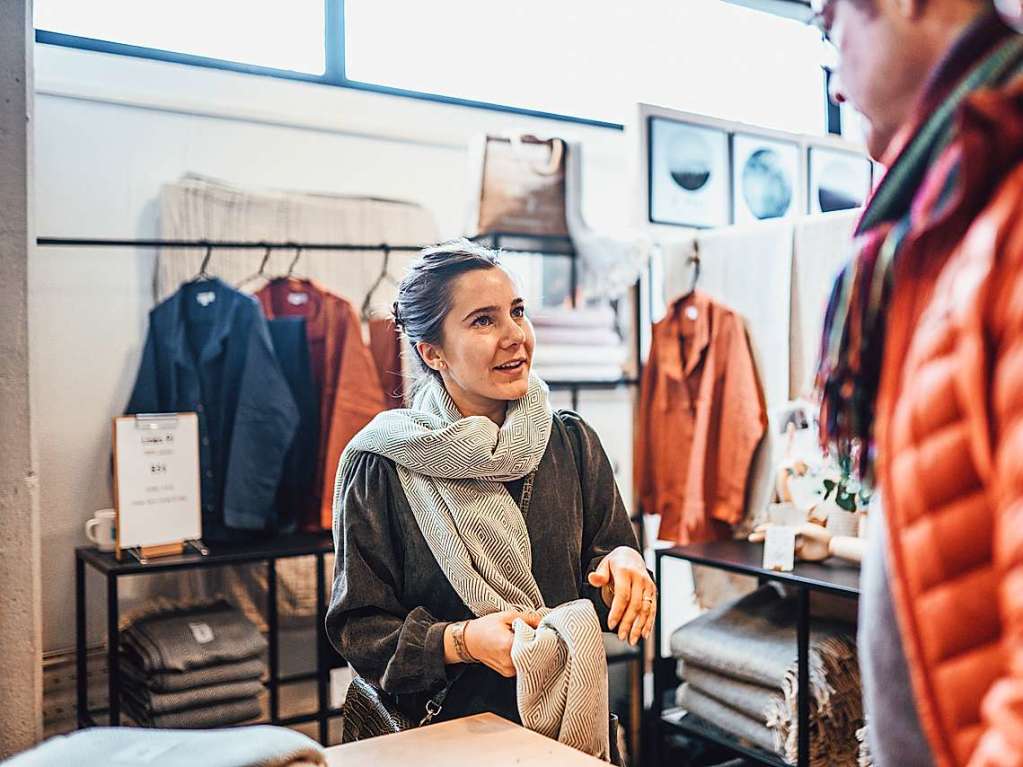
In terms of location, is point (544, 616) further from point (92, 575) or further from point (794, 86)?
point (794, 86)

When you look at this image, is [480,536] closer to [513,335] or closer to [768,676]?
[513,335]

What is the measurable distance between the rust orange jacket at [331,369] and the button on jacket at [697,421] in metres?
0.90

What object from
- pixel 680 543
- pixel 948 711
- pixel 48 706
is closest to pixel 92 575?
pixel 48 706

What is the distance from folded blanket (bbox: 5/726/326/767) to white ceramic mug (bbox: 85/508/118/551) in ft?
5.89

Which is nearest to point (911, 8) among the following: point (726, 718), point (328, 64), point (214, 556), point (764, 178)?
point (726, 718)

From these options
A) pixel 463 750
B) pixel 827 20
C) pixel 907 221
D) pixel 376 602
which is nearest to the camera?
pixel 907 221

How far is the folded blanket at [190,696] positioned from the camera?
2736 mm

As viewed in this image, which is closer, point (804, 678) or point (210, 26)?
point (804, 678)

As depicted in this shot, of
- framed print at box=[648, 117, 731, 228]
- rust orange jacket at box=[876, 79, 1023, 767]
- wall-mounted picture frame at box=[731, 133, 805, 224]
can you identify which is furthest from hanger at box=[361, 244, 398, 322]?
rust orange jacket at box=[876, 79, 1023, 767]

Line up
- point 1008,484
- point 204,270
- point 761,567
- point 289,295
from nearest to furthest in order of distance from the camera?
1. point 1008,484
2. point 761,567
3. point 204,270
4. point 289,295

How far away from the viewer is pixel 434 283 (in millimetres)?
1896

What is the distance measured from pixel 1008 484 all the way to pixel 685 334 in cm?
268

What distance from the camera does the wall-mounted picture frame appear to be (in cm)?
367

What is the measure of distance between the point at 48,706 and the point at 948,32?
312 cm
